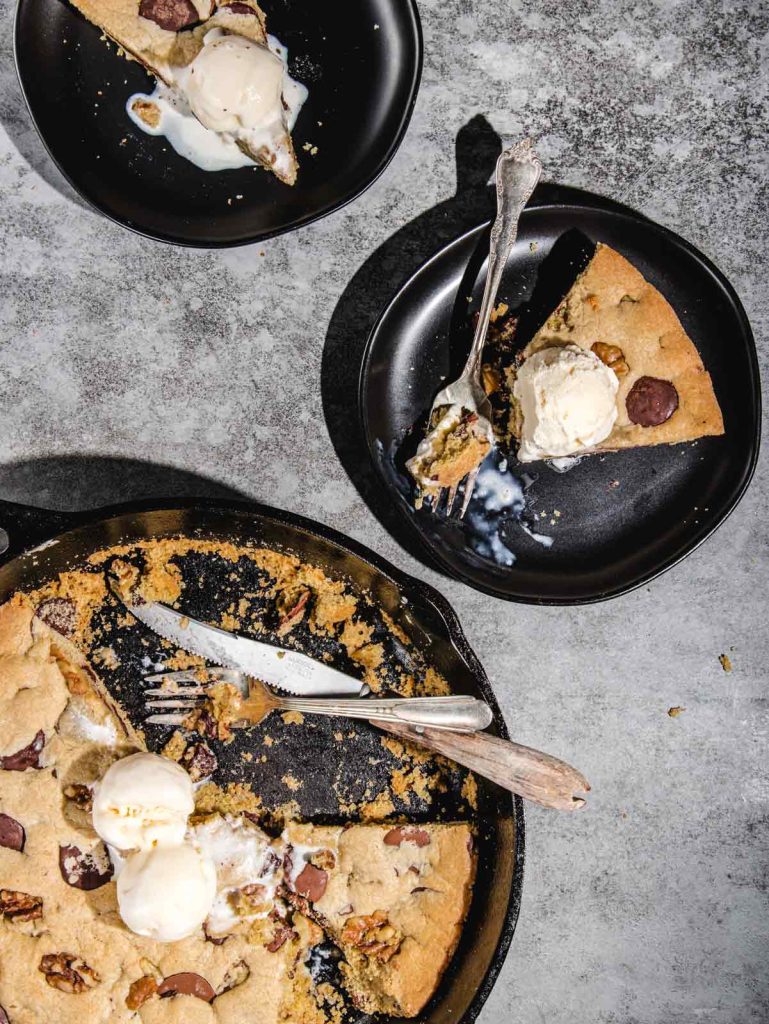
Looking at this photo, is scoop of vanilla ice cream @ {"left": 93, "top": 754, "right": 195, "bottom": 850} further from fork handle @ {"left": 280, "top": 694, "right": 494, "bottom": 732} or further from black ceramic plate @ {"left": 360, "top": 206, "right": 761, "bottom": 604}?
black ceramic plate @ {"left": 360, "top": 206, "right": 761, "bottom": 604}

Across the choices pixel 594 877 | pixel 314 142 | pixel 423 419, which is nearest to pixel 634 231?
pixel 423 419

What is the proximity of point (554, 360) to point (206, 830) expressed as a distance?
6.41 ft

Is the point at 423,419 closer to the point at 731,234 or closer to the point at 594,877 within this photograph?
the point at 731,234

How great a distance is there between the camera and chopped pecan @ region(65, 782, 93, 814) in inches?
103

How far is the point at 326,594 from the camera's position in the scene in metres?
2.74

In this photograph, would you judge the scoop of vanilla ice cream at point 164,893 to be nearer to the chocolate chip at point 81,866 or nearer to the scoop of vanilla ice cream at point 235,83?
the chocolate chip at point 81,866

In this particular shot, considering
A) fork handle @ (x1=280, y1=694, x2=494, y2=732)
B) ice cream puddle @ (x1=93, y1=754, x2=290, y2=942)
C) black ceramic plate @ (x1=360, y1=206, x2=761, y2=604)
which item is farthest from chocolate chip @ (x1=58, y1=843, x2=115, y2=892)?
black ceramic plate @ (x1=360, y1=206, x2=761, y2=604)

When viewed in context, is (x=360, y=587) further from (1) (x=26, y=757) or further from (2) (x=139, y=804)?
(1) (x=26, y=757)

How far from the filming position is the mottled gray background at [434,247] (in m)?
2.76

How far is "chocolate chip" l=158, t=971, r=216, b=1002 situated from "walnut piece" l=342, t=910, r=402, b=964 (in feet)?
1.61

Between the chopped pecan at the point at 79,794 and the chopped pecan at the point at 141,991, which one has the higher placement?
the chopped pecan at the point at 79,794

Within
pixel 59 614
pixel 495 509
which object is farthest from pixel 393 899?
pixel 59 614

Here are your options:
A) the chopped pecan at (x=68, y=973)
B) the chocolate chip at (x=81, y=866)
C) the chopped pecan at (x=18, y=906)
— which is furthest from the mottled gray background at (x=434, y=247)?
the chopped pecan at (x=68, y=973)

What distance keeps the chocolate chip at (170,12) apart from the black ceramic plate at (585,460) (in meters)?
1.20
